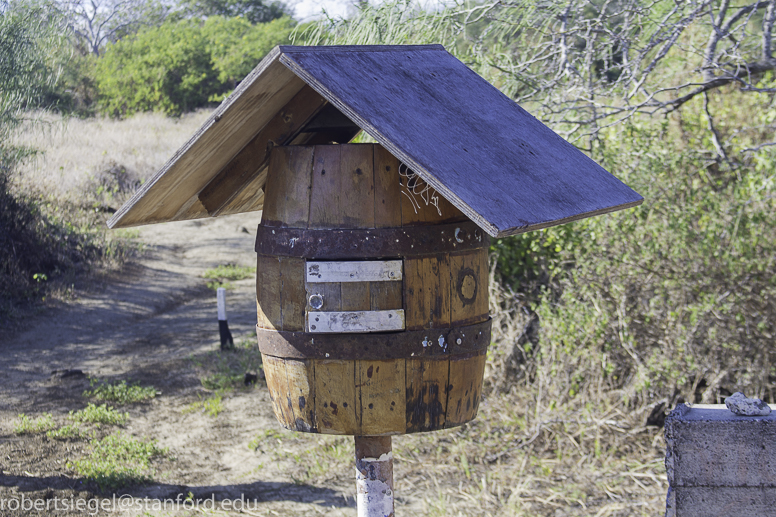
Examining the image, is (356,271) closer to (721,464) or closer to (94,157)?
(721,464)

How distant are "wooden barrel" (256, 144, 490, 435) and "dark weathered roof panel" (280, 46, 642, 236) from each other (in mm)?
232

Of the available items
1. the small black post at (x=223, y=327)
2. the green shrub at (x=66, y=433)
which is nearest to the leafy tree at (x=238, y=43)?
the small black post at (x=223, y=327)

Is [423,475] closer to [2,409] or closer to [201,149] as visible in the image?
[201,149]

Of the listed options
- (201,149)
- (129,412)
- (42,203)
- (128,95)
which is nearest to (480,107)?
(201,149)

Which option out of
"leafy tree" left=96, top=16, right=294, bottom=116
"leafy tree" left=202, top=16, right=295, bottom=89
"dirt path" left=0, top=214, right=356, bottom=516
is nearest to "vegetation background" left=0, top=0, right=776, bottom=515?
"dirt path" left=0, top=214, right=356, bottom=516

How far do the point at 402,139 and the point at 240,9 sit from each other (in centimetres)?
3382

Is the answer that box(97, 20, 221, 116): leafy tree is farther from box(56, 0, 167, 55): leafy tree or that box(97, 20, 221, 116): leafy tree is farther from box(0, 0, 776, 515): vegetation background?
box(0, 0, 776, 515): vegetation background

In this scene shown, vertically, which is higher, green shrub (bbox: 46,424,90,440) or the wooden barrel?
the wooden barrel

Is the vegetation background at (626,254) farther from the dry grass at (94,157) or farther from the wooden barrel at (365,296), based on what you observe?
the dry grass at (94,157)

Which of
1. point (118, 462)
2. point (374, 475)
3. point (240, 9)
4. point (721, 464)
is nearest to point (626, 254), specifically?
point (721, 464)

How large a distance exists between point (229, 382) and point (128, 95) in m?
18.1

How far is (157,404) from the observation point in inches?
242

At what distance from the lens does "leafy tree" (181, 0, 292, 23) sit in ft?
105

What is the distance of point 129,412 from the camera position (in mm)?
5930
